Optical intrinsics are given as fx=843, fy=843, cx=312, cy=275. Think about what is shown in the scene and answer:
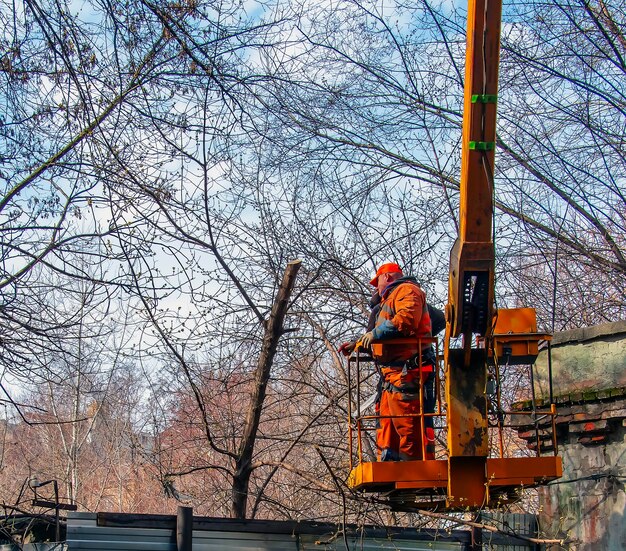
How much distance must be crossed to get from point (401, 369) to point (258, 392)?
2.87m

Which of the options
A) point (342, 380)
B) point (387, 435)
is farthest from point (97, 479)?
point (387, 435)

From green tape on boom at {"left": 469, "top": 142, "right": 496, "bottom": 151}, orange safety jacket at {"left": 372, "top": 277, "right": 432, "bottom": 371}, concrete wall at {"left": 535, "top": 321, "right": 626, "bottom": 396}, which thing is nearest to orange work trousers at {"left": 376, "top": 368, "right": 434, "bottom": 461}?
orange safety jacket at {"left": 372, "top": 277, "right": 432, "bottom": 371}

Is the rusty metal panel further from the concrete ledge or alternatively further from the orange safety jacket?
the concrete ledge

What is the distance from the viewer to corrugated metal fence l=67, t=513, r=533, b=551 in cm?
755

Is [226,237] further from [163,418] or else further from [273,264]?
[163,418]

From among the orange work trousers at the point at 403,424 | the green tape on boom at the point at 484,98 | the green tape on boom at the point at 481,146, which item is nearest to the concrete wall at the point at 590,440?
the orange work trousers at the point at 403,424

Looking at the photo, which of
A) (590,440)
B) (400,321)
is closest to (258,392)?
(400,321)

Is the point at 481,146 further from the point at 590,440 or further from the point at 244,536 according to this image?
the point at 244,536

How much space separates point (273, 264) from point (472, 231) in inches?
234

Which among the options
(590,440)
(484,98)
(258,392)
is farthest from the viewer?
(258,392)

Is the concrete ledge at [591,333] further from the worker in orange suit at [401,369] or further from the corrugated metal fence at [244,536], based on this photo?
the worker in orange suit at [401,369]

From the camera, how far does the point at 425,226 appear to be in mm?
13992

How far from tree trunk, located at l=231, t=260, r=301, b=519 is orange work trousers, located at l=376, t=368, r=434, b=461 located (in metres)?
2.25

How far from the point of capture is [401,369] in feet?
23.0
